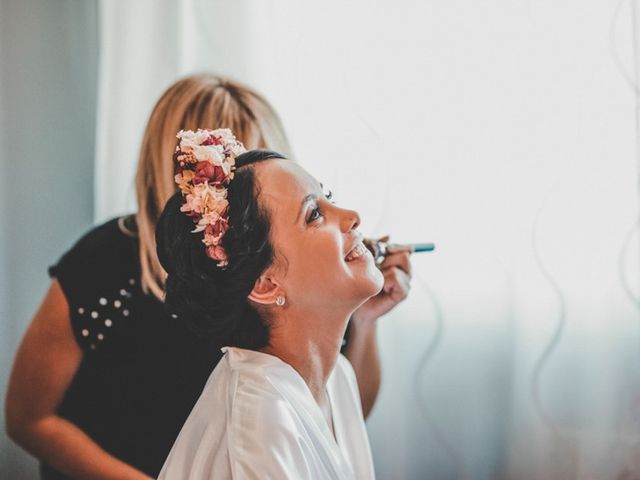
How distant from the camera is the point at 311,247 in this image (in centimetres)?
104

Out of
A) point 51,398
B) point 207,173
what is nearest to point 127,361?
point 51,398

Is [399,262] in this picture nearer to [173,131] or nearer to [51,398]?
[173,131]

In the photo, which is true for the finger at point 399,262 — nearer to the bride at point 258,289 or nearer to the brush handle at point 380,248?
the brush handle at point 380,248

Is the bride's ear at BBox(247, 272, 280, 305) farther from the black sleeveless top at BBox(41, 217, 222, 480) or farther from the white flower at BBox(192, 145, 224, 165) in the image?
the black sleeveless top at BBox(41, 217, 222, 480)

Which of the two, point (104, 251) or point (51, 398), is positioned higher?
point (104, 251)

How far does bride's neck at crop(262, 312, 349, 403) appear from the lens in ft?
3.57

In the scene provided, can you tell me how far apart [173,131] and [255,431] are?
606mm

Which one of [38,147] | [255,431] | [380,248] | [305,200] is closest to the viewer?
[255,431]

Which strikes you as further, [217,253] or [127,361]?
[127,361]

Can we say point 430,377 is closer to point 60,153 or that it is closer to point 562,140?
point 562,140

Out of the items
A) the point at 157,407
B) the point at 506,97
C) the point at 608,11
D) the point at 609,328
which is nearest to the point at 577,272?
the point at 609,328

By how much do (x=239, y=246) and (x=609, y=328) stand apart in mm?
769

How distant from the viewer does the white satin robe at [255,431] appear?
0.93m

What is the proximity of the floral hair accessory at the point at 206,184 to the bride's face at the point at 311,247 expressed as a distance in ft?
0.21
